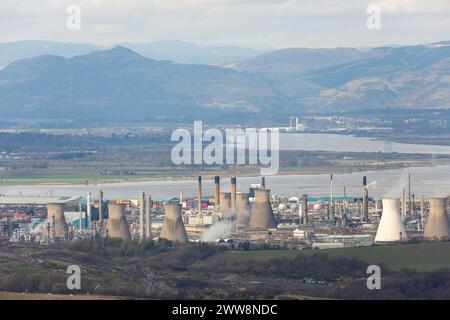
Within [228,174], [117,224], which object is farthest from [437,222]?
[228,174]

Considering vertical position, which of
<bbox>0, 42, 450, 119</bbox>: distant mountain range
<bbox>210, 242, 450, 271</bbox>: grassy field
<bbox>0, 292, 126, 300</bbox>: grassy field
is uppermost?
<bbox>0, 42, 450, 119</bbox>: distant mountain range

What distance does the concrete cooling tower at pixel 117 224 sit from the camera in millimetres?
36250

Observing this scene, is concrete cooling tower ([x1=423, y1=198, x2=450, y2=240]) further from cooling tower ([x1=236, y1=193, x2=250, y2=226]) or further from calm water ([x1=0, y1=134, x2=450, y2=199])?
calm water ([x1=0, y1=134, x2=450, y2=199])

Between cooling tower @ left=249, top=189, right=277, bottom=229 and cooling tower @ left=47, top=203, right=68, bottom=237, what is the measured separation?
15.7 ft

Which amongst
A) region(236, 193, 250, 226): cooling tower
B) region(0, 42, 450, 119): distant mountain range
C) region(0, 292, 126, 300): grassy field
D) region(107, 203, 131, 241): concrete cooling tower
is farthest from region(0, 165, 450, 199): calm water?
region(0, 42, 450, 119): distant mountain range

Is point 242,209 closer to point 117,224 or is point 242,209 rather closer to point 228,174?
point 117,224

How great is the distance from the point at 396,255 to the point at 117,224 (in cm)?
740

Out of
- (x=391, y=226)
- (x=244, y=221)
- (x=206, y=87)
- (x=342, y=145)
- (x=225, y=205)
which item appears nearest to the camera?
(x=391, y=226)

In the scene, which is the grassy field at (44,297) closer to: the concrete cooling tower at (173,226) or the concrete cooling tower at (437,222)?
the concrete cooling tower at (173,226)

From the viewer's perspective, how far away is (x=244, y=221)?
40.7 m

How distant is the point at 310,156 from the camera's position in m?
70.1

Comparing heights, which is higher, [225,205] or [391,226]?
[225,205]

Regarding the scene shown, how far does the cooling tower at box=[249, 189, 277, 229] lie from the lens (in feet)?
131

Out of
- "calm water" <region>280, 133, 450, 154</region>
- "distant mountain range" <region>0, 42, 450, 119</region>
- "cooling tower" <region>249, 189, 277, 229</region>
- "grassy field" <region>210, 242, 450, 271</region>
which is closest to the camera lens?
"grassy field" <region>210, 242, 450, 271</region>
